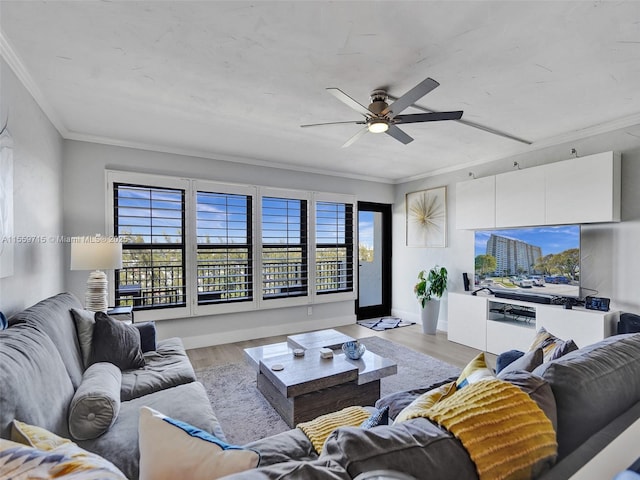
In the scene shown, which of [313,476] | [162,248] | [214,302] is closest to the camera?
[313,476]

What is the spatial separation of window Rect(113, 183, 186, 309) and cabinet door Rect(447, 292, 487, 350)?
3.48m

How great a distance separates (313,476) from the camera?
0.64m

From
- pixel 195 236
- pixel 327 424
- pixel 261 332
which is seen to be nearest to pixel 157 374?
pixel 327 424

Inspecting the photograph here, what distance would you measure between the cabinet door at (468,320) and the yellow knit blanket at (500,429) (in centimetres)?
331

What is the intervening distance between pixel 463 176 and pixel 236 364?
3.93 m

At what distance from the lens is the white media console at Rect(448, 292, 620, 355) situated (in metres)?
2.94

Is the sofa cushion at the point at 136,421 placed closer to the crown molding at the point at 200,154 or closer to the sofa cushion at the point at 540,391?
the sofa cushion at the point at 540,391

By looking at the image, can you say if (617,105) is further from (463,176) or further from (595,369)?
(595,369)

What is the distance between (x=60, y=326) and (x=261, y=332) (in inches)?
109

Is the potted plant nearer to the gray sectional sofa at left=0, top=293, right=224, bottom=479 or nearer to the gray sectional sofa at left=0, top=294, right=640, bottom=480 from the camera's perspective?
the gray sectional sofa at left=0, top=294, right=640, bottom=480

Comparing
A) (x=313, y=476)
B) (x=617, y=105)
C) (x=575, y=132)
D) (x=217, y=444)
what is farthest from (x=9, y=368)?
(x=575, y=132)

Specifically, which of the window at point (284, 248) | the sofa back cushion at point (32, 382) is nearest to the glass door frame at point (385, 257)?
the window at point (284, 248)

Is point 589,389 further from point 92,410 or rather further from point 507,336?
point 507,336

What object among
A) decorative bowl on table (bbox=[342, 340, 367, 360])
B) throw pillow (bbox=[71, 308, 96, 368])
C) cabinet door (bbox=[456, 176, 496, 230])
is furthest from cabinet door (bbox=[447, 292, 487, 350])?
throw pillow (bbox=[71, 308, 96, 368])
